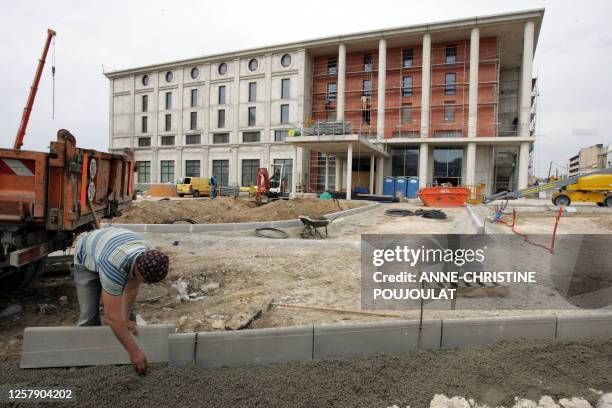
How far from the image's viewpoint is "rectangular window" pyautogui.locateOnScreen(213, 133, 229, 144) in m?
38.3

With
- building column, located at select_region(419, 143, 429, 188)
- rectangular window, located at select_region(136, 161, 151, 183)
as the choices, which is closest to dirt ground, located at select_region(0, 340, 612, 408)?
building column, located at select_region(419, 143, 429, 188)

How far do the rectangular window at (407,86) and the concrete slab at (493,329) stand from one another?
3179 centimetres

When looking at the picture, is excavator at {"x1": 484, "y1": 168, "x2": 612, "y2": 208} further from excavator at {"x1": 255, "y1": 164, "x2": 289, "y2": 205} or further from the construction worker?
the construction worker

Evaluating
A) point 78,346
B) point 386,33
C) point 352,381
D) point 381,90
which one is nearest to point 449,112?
A: point 381,90

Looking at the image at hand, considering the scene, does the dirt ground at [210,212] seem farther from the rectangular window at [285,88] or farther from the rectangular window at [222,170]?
the rectangular window at [222,170]

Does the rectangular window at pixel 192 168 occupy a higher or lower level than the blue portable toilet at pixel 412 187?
higher

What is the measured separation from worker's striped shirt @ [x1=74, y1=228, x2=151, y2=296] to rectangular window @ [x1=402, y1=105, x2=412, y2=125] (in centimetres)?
3181

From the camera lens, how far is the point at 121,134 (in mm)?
44188

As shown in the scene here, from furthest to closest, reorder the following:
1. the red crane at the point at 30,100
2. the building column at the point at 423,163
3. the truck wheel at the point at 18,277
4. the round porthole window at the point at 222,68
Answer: the round porthole window at the point at 222,68
the building column at the point at 423,163
the red crane at the point at 30,100
the truck wheel at the point at 18,277

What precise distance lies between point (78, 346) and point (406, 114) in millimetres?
32644

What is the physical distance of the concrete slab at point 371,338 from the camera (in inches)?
125

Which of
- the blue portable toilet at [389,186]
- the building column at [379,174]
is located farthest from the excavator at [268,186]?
the building column at [379,174]

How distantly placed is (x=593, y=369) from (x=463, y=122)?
30450 mm

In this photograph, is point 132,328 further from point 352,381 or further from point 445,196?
point 445,196
